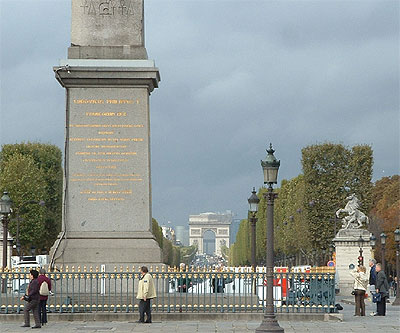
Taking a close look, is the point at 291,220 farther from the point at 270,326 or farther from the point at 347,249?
the point at 270,326

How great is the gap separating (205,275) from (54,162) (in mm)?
44643

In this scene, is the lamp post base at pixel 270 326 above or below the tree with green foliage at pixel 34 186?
below

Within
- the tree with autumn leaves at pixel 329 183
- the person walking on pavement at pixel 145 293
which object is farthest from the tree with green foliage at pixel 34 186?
the person walking on pavement at pixel 145 293

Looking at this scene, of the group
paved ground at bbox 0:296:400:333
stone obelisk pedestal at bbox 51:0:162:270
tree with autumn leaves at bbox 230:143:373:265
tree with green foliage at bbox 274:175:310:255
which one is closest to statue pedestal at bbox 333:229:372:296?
tree with autumn leaves at bbox 230:143:373:265

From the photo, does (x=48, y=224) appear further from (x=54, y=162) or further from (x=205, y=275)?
(x=205, y=275)

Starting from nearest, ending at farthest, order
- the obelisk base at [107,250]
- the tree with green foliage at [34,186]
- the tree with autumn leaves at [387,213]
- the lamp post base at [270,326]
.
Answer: the lamp post base at [270,326] → the obelisk base at [107,250] → the tree with green foliage at [34,186] → the tree with autumn leaves at [387,213]

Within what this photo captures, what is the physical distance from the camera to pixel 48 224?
7006 centimetres

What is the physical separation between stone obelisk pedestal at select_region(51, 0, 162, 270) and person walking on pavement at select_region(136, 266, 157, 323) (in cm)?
252

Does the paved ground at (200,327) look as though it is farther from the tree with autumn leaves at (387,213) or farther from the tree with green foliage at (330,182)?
the tree with autumn leaves at (387,213)

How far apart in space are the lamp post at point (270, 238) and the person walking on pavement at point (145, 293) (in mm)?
3225

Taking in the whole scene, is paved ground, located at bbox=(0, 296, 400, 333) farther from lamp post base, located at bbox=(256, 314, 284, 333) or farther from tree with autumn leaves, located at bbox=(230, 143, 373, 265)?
tree with autumn leaves, located at bbox=(230, 143, 373, 265)

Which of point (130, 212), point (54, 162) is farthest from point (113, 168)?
point (54, 162)

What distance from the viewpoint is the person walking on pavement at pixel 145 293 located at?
24.8 metres

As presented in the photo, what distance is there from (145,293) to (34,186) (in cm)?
4374
